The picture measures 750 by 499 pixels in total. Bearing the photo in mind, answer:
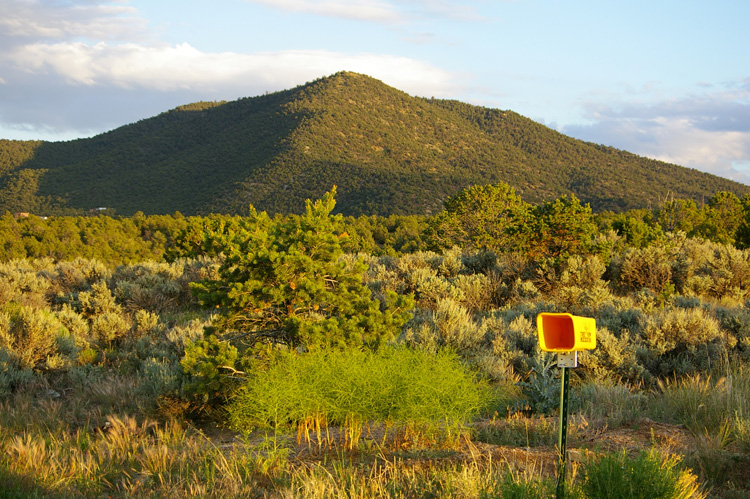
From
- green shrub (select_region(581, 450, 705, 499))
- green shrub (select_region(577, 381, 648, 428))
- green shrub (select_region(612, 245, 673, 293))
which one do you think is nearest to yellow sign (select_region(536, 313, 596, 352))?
green shrub (select_region(581, 450, 705, 499))

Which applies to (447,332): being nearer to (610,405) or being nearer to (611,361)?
(611,361)

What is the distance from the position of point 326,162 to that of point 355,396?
205 ft

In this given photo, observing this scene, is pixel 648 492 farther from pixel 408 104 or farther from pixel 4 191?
pixel 408 104

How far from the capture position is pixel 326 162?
66312mm

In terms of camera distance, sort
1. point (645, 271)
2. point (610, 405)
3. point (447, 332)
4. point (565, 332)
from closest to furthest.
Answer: point (565, 332) → point (610, 405) → point (447, 332) → point (645, 271)

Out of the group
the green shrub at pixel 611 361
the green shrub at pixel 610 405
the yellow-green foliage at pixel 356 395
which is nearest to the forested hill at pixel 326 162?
the green shrub at pixel 611 361

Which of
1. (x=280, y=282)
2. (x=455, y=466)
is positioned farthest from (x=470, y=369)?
(x=455, y=466)

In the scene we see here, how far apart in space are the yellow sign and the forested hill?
5242 cm

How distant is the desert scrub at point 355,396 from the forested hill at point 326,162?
4995cm

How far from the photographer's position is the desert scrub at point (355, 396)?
5.05 m

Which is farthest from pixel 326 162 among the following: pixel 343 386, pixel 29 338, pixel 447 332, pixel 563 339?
pixel 563 339

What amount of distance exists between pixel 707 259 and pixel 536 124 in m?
76.9

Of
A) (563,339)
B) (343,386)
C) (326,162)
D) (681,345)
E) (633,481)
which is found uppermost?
(326,162)

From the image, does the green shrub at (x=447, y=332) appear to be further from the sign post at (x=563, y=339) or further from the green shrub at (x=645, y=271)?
the green shrub at (x=645, y=271)
